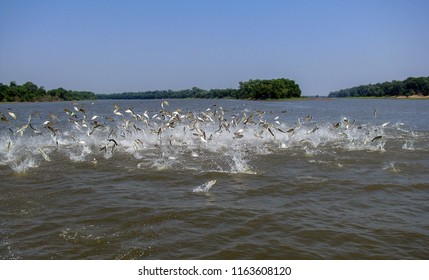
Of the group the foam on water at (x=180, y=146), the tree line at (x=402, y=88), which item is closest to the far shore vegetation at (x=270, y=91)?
the tree line at (x=402, y=88)

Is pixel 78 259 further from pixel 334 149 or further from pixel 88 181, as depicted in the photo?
pixel 334 149

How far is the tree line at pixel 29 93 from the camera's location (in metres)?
102

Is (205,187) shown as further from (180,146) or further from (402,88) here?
(402,88)

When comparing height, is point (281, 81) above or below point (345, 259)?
above

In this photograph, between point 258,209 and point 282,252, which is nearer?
point 282,252

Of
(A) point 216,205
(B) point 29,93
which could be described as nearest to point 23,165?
(A) point 216,205

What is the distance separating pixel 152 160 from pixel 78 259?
8047 mm

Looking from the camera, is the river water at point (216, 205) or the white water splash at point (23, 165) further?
the white water splash at point (23, 165)

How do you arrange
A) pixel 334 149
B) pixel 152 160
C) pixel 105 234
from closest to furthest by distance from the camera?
pixel 105 234, pixel 152 160, pixel 334 149

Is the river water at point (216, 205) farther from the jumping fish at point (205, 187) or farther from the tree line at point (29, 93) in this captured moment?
the tree line at point (29, 93)

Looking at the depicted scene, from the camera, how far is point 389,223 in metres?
7.15

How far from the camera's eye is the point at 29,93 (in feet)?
356
